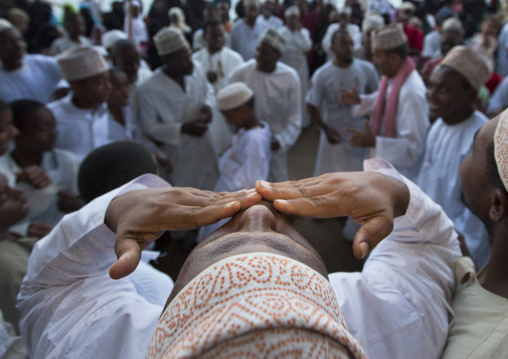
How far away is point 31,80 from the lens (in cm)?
401

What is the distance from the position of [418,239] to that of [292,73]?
Result: 3.36 meters

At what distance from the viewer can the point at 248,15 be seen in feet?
21.9

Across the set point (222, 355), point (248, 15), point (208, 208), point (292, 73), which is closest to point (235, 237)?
point (208, 208)

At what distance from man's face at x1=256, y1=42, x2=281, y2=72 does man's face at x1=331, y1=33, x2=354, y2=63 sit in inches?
29.5

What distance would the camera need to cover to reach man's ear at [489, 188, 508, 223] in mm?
1134

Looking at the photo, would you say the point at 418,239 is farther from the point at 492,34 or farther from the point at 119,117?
the point at 492,34

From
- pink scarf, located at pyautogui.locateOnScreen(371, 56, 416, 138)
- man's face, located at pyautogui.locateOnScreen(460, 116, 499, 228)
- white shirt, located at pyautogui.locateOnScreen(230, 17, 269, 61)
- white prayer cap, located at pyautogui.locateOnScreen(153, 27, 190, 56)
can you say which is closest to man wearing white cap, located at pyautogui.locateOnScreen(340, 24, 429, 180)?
pink scarf, located at pyautogui.locateOnScreen(371, 56, 416, 138)

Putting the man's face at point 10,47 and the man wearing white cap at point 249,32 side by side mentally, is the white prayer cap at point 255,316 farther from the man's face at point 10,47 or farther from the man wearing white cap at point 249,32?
the man wearing white cap at point 249,32

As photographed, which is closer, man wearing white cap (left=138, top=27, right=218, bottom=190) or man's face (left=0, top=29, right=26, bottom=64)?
man's face (left=0, top=29, right=26, bottom=64)

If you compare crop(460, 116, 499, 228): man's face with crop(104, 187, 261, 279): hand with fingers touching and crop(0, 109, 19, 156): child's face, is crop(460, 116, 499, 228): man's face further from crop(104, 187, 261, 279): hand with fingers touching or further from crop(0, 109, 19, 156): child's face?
crop(0, 109, 19, 156): child's face

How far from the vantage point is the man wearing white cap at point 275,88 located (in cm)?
415

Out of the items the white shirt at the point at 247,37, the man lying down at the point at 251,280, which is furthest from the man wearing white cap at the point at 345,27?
the man lying down at the point at 251,280

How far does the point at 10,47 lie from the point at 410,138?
12.6ft

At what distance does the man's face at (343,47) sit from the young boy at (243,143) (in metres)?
1.59
